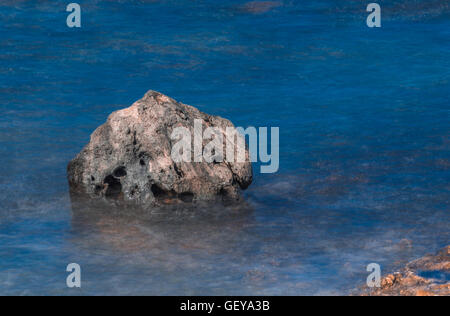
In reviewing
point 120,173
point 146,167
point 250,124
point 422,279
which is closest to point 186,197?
point 146,167

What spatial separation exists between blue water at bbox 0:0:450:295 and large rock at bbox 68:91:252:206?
17.0 inches

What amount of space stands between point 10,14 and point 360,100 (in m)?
8.95

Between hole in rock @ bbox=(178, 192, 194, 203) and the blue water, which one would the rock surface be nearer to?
the blue water

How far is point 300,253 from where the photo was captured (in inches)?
398

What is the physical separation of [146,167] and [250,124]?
390 cm

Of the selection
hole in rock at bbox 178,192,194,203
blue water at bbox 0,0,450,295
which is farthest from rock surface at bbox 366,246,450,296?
hole in rock at bbox 178,192,194,203

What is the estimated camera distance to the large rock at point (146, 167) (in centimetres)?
1139

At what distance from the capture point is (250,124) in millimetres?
15031

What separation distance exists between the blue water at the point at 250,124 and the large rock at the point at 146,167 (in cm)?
43

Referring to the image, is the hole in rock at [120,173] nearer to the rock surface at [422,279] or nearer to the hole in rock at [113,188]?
the hole in rock at [113,188]

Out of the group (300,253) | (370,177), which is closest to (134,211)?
(300,253)

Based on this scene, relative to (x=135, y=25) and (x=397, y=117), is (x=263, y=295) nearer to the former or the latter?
(x=397, y=117)

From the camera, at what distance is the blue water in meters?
9.84

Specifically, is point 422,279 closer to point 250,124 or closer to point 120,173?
point 120,173
